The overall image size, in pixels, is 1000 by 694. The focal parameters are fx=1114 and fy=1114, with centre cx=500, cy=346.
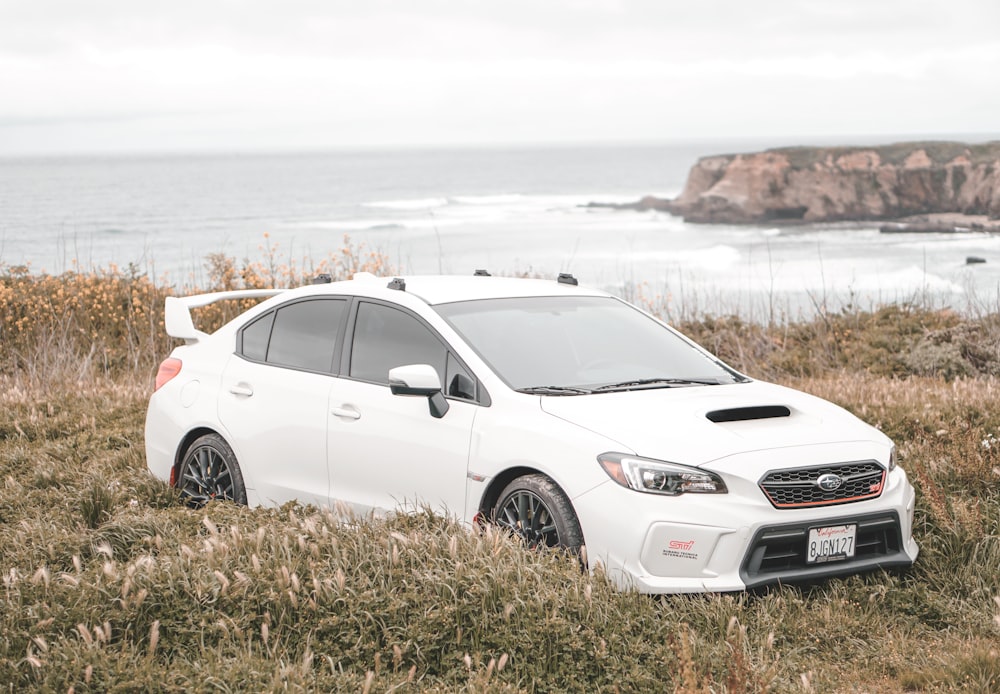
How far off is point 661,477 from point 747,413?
826 millimetres

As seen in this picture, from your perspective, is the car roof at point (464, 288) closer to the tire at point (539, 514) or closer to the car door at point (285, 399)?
the car door at point (285, 399)

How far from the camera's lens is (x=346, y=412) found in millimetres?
6387

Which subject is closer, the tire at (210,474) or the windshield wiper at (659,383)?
the windshield wiper at (659,383)

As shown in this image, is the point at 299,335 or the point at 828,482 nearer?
the point at 828,482

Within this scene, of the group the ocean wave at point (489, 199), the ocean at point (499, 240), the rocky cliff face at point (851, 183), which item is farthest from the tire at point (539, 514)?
the ocean wave at point (489, 199)

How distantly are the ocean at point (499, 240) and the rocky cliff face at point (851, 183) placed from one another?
3.11 metres

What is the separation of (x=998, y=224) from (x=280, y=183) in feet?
302

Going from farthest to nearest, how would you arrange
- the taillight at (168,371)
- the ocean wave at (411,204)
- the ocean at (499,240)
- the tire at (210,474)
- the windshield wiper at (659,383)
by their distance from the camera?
the ocean wave at (411,204) < the ocean at (499,240) < the taillight at (168,371) < the tire at (210,474) < the windshield wiper at (659,383)

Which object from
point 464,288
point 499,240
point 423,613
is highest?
point 464,288

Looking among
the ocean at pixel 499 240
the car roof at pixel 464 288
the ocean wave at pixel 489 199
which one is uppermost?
the ocean wave at pixel 489 199

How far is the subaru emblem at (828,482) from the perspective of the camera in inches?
208

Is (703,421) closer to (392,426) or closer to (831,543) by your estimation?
(831,543)

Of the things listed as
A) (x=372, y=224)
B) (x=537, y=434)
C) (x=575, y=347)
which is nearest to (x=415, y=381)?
(x=537, y=434)

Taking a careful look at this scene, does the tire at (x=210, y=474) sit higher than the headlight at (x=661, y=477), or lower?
lower
